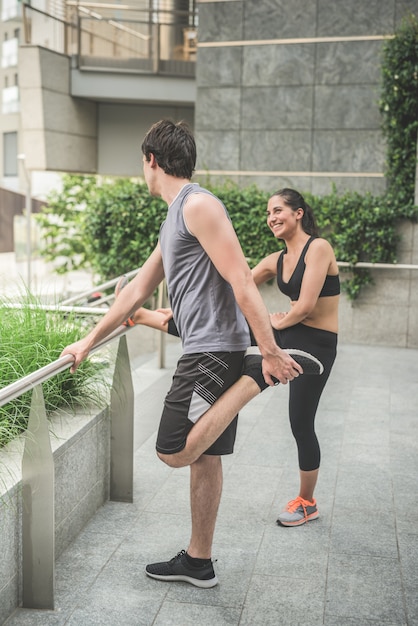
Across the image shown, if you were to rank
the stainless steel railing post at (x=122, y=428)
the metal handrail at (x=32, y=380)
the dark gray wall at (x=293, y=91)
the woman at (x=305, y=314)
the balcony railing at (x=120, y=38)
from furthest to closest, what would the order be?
the balcony railing at (x=120, y=38) < the dark gray wall at (x=293, y=91) < the stainless steel railing post at (x=122, y=428) < the woman at (x=305, y=314) < the metal handrail at (x=32, y=380)

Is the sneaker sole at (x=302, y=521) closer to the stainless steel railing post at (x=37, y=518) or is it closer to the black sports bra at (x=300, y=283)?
the black sports bra at (x=300, y=283)

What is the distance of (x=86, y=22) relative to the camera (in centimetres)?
Result: 1645

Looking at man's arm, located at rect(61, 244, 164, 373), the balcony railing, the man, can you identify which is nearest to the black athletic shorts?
Result: the man

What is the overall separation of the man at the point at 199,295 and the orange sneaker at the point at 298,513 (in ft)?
3.18

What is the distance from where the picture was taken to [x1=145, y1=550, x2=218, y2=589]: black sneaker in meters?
3.54

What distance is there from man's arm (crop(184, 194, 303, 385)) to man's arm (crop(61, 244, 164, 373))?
48cm

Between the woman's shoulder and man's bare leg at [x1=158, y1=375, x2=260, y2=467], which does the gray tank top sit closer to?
man's bare leg at [x1=158, y1=375, x2=260, y2=467]

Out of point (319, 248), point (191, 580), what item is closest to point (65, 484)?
point (191, 580)

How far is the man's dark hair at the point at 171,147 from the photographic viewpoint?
10.7ft

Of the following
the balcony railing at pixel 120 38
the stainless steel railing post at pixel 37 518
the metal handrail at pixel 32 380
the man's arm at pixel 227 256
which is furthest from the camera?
the balcony railing at pixel 120 38

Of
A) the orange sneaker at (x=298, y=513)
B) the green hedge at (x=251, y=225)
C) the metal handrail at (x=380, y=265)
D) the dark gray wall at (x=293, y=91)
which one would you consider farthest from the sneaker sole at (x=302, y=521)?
the dark gray wall at (x=293, y=91)

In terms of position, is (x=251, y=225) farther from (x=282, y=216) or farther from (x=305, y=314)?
(x=305, y=314)

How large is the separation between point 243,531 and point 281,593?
69 cm

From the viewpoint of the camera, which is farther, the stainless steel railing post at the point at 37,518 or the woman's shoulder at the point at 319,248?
the woman's shoulder at the point at 319,248
